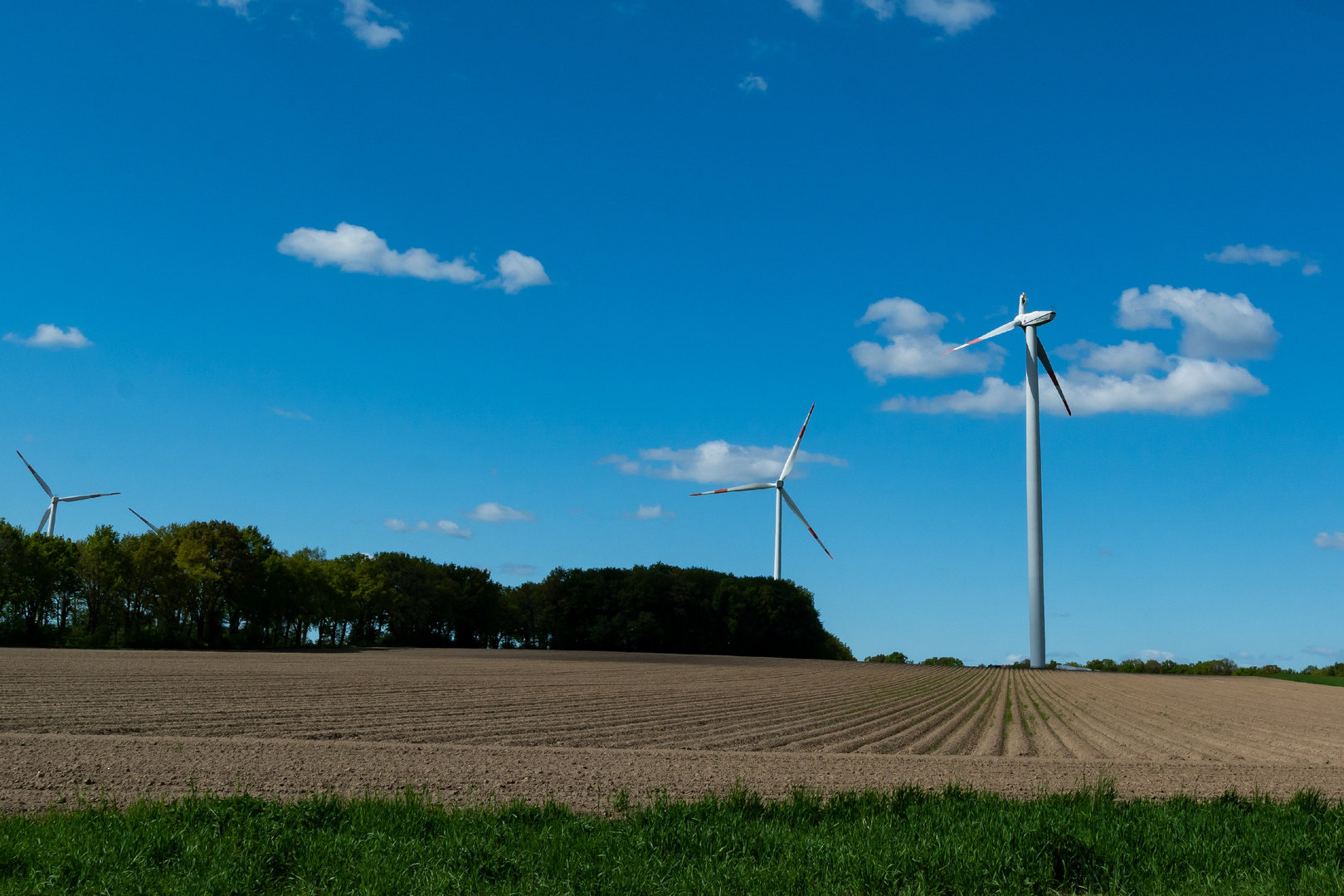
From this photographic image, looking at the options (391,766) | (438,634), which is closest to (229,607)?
(438,634)

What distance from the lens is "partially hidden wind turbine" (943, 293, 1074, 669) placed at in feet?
290

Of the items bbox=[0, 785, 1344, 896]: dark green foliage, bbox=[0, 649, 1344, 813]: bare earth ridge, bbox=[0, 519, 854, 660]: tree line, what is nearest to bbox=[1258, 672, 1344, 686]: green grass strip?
bbox=[0, 519, 854, 660]: tree line

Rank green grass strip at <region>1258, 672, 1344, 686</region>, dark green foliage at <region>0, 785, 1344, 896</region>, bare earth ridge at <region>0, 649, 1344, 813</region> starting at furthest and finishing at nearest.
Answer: green grass strip at <region>1258, 672, 1344, 686</region> → bare earth ridge at <region>0, 649, 1344, 813</region> → dark green foliage at <region>0, 785, 1344, 896</region>

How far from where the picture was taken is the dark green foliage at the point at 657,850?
371 inches

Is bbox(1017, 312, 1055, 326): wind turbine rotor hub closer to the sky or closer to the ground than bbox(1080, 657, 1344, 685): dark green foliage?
closer to the sky

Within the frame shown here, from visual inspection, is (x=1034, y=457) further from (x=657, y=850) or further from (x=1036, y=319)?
(x=657, y=850)

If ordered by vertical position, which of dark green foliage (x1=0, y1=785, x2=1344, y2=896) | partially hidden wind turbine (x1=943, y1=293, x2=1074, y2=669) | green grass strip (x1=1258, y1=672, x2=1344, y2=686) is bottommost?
green grass strip (x1=1258, y1=672, x2=1344, y2=686)

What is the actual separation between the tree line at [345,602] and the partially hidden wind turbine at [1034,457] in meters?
38.9

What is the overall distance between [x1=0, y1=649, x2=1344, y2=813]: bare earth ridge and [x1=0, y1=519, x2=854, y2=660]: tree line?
3188 cm

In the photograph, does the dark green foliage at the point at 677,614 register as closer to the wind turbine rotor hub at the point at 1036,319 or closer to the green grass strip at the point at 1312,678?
the wind turbine rotor hub at the point at 1036,319

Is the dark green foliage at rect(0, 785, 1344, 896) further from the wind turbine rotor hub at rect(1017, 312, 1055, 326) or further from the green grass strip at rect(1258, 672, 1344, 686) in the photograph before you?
the green grass strip at rect(1258, 672, 1344, 686)

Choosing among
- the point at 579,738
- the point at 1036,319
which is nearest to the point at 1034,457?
the point at 1036,319

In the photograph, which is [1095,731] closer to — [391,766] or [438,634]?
[391,766]

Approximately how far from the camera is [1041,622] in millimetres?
93938
